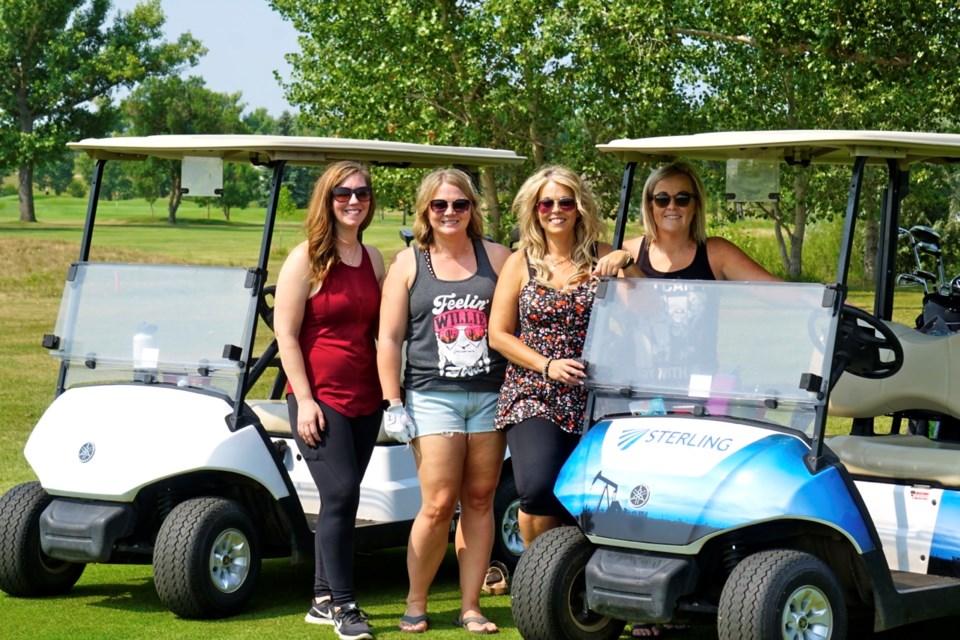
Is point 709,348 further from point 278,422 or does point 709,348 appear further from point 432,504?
point 278,422

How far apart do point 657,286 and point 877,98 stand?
58.5 feet

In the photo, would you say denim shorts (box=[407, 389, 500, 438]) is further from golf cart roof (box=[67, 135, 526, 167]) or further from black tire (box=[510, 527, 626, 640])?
golf cart roof (box=[67, 135, 526, 167])

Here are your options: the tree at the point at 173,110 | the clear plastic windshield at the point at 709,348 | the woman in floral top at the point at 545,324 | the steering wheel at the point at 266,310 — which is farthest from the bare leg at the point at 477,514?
the tree at the point at 173,110

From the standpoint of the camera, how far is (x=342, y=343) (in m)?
4.96

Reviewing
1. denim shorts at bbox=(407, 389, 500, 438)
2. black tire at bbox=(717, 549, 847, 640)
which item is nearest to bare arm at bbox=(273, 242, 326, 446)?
denim shorts at bbox=(407, 389, 500, 438)

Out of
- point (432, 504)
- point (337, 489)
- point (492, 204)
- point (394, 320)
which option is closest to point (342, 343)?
point (394, 320)

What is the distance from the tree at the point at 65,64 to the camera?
62.6 meters

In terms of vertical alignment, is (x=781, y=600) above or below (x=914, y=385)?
below

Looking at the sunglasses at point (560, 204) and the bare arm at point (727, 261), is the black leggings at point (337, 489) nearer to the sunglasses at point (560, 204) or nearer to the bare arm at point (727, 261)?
the sunglasses at point (560, 204)

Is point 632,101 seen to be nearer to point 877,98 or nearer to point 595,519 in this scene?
point 877,98

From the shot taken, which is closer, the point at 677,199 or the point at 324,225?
the point at 677,199

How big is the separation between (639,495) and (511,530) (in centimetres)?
179

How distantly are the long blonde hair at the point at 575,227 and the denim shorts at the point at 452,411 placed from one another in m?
0.44

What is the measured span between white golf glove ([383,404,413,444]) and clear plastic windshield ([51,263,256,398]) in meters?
0.75
